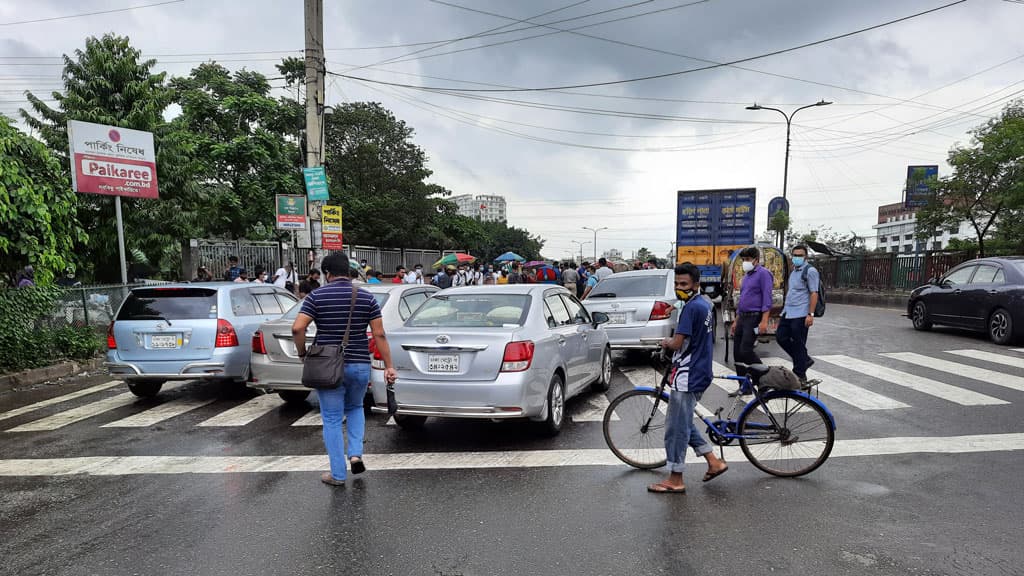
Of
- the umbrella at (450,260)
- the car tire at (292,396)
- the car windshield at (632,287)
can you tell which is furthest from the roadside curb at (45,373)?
the umbrella at (450,260)

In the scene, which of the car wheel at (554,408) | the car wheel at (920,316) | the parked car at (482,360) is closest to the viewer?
the parked car at (482,360)

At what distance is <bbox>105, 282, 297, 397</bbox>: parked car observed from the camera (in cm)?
755

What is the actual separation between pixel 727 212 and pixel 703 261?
187 cm

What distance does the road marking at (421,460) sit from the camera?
16.5 feet

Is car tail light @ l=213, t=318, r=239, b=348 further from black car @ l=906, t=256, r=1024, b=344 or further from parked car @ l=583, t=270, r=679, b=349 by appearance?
black car @ l=906, t=256, r=1024, b=344

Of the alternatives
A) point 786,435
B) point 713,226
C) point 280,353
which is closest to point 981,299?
point 786,435

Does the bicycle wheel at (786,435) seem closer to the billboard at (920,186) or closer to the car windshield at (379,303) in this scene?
the car windshield at (379,303)

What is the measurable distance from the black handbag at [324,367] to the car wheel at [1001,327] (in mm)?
11663

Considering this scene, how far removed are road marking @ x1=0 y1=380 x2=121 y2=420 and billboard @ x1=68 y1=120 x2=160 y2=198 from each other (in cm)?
486

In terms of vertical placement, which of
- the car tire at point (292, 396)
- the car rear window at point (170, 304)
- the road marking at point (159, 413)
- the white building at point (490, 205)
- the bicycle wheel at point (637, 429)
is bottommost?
the road marking at point (159, 413)

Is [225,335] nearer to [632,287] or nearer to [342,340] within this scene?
[342,340]

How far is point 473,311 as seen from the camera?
6.01 m

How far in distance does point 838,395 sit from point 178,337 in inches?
335

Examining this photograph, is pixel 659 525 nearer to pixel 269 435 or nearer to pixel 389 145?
pixel 269 435
